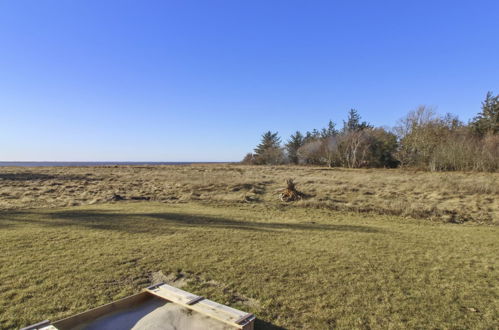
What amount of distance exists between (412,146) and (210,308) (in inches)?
1607

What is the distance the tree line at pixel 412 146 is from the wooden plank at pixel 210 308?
1320 inches

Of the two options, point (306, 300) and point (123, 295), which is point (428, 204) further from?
point (123, 295)

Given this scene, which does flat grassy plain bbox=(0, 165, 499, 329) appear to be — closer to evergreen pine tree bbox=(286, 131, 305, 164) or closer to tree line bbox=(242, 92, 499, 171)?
tree line bbox=(242, 92, 499, 171)

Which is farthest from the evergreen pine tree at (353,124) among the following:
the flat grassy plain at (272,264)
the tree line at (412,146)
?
the flat grassy plain at (272,264)

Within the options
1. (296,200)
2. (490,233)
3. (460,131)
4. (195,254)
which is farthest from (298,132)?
(195,254)

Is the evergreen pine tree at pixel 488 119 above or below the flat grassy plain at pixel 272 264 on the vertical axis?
above

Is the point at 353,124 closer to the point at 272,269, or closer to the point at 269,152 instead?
the point at 269,152

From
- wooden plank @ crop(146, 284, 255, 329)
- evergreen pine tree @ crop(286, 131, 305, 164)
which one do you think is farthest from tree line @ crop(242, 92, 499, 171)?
wooden plank @ crop(146, 284, 255, 329)

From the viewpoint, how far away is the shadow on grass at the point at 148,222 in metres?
8.48

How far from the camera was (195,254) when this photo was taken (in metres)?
5.85

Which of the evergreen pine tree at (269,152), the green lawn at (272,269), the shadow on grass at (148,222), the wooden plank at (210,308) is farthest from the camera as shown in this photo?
the evergreen pine tree at (269,152)

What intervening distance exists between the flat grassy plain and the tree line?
22.0 metres

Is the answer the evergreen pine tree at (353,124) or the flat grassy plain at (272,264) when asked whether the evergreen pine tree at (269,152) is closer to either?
the evergreen pine tree at (353,124)

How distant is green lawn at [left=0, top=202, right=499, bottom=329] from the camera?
3.55m
